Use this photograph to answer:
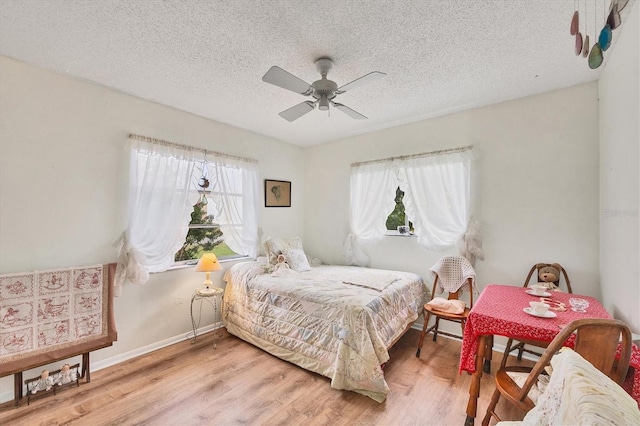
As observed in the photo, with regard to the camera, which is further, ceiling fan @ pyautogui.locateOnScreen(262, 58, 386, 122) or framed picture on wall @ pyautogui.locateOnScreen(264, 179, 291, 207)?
framed picture on wall @ pyautogui.locateOnScreen(264, 179, 291, 207)

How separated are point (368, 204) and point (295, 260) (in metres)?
1.29

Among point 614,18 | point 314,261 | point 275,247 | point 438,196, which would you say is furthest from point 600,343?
point 314,261

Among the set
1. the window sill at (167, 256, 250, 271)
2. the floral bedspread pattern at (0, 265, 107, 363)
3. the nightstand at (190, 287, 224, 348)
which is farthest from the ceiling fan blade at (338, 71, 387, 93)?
the floral bedspread pattern at (0, 265, 107, 363)

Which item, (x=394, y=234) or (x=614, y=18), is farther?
(x=394, y=234)

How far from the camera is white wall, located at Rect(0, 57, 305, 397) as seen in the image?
7.06ft

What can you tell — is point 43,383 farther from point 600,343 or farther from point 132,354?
point 600,343

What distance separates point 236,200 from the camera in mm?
3662

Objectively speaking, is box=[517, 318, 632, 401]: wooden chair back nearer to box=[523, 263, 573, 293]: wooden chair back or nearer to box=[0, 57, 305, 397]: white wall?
box=[523, 263, 573, 293]: wooden chair back

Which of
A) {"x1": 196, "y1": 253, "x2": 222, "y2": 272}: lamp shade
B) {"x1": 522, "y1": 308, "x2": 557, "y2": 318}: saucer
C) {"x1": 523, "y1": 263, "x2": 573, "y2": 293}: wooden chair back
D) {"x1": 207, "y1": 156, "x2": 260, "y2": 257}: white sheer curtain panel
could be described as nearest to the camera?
{"x1": 522, "y1": 308, "x2": 557, "y2": 318}: saucer

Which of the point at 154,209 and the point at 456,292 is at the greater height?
the point at 154,209

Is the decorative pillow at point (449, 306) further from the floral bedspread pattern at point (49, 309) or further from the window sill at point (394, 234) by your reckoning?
the floral bedspread pattern at point (49, 309)

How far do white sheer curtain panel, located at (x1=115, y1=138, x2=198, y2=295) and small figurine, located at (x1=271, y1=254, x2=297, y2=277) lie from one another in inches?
44.4

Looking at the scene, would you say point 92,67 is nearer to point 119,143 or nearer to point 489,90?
point 119,143

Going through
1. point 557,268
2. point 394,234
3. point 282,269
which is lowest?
point 282,269
